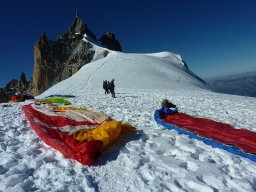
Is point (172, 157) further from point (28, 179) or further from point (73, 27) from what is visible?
point (73, 27)

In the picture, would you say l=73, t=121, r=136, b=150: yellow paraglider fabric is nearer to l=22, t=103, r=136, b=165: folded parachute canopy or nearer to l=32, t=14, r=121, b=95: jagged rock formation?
l=22, t=103, r=136, b=165: folded parachute canopy

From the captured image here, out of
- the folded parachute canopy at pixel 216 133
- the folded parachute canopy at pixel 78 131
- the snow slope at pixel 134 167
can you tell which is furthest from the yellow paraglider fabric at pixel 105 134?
the folded parachute canopy at pixel 216 133

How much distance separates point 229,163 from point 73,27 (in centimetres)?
10927

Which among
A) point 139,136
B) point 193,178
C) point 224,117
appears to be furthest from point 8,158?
point 224,117

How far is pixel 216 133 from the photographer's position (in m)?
9.70

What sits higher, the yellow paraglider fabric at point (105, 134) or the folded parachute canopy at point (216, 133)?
the yellow paraglider fabric at point (105, 134)

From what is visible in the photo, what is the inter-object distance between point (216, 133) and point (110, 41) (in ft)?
346

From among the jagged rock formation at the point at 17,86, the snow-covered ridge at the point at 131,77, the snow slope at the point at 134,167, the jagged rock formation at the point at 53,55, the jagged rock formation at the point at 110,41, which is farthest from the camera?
the jagged rock formation at the point at 17,86

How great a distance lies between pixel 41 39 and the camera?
101m

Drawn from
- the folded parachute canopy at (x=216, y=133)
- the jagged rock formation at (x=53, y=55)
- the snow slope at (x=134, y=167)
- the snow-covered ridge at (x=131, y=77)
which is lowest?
the snow slope at (x=134, y=167)

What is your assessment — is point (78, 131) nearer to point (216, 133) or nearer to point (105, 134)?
point (105, 134)

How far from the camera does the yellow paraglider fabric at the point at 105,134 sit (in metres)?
8.24

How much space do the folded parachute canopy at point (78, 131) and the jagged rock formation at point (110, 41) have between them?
324 feet

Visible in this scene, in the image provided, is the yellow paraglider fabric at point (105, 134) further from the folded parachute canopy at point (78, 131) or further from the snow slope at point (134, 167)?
the snow slope at point (134, 167)
